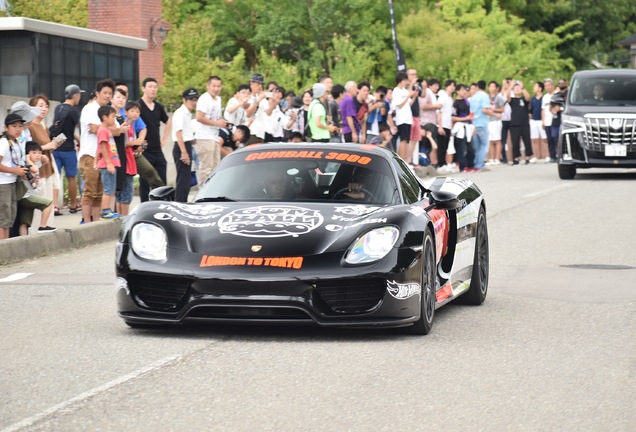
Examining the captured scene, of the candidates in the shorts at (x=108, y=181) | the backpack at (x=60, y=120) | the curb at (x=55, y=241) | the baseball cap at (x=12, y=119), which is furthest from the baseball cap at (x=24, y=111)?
the backpack at (x=60, y=120)

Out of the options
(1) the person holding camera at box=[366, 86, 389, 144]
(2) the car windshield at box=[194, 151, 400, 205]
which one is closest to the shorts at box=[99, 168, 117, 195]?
(2) the car windshield at box=[194, 151, 400, 205]

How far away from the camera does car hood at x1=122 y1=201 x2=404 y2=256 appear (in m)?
8.54

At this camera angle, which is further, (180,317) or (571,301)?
(571,301)

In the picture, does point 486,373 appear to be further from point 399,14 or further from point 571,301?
point 399,14

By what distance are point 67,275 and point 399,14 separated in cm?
4702

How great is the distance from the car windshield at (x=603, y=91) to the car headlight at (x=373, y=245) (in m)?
19.9

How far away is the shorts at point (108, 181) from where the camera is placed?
54.6 ft

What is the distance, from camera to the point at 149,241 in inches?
346

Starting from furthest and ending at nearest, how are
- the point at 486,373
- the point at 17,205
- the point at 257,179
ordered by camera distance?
the point at 17,205 → the point at 257,179 → the point at 486,373

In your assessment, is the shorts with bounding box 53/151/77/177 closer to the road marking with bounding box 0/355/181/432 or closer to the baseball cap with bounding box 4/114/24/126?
the baseball cap with bounding box 4/114/24/126

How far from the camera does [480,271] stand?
1097cm

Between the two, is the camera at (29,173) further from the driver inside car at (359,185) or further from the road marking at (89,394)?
the road marking at (89,394)

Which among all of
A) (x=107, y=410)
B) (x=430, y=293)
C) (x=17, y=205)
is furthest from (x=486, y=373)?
(x=17, y=205)

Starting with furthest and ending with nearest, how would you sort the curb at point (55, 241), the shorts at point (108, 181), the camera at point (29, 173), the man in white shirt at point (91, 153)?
the man in white shirt at point (91, 153) < the shorts at point (108, 181) < the camera at point (29, 173) < the curb at point (55, 241)
